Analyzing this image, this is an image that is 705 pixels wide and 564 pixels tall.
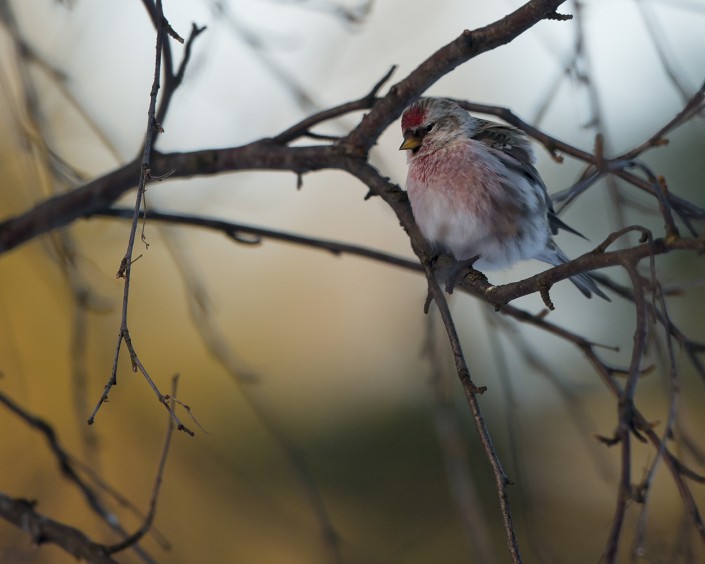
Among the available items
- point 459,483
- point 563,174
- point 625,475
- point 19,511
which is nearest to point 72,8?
point 19,511

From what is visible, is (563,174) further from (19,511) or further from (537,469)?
(19,511)

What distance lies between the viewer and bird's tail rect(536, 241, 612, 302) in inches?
76.6

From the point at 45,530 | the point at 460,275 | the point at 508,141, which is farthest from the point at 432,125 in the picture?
the point at 45,530

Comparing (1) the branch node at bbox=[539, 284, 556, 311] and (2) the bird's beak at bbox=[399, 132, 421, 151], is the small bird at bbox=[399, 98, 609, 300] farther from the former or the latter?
(1) the branch node at bbox=[539, 284, 556, 311]

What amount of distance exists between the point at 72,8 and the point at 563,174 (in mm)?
1967

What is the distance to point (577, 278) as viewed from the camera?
1.96 meters

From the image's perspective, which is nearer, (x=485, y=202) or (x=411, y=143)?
(x=485, y=202)

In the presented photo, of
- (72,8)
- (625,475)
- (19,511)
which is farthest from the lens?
(72,8)

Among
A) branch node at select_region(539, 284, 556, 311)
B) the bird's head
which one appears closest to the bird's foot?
branch node at select_region(539, 284, 556, 311)

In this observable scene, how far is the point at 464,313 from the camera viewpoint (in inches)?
136

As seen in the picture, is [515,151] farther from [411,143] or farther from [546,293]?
[546,293]

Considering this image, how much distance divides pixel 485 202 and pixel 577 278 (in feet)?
0.89

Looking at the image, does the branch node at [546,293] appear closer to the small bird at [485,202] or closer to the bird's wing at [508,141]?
the small bird at [485,202]

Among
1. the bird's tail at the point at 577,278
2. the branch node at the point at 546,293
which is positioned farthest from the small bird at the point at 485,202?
the branch node at the point at 546,293
